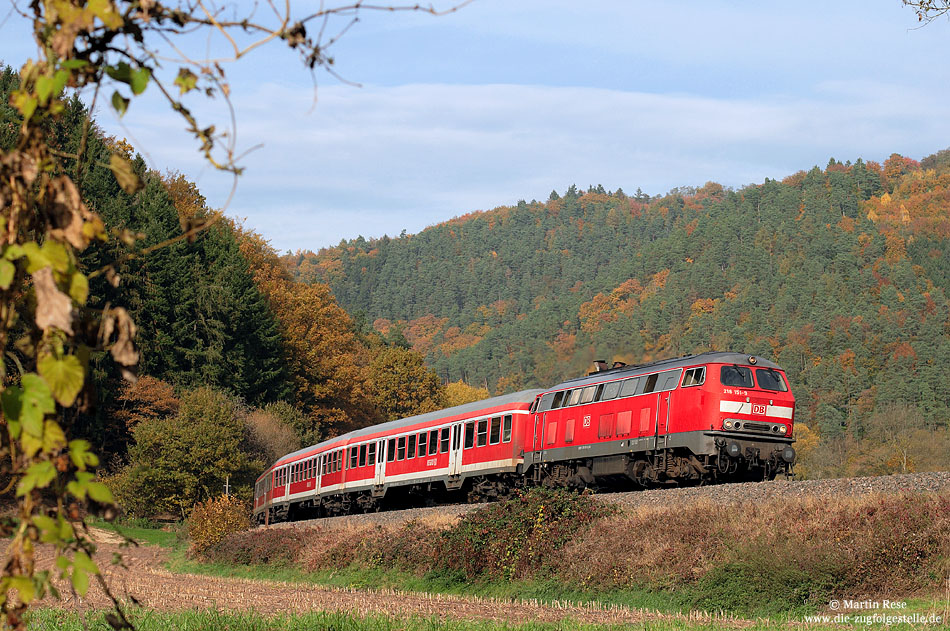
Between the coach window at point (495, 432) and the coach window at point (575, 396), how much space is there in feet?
10.9

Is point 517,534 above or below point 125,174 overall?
below

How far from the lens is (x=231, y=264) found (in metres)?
71.5

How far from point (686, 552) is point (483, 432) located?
13.8 meters

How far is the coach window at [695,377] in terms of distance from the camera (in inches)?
941

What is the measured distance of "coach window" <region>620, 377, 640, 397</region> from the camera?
1003 inches

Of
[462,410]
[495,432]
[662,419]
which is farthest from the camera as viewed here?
[462,410]

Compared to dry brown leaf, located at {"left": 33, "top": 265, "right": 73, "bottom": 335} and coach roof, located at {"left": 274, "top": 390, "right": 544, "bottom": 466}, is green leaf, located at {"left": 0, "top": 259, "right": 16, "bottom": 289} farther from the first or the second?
coach roof, located at {"left": 274, "top": 390, "right": 544, "bottom": 466}

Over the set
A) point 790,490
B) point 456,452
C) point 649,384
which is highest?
point 649,384

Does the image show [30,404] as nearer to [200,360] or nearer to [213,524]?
[213,524]

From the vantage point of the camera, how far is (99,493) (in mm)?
3461

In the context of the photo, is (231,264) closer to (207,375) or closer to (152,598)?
(207,375)

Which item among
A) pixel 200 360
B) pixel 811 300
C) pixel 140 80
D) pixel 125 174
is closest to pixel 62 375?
pixel 125 174

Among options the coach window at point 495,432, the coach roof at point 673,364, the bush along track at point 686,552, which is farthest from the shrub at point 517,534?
the coach window at point 495,432

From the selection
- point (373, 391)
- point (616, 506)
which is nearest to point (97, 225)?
point (616, 506)
